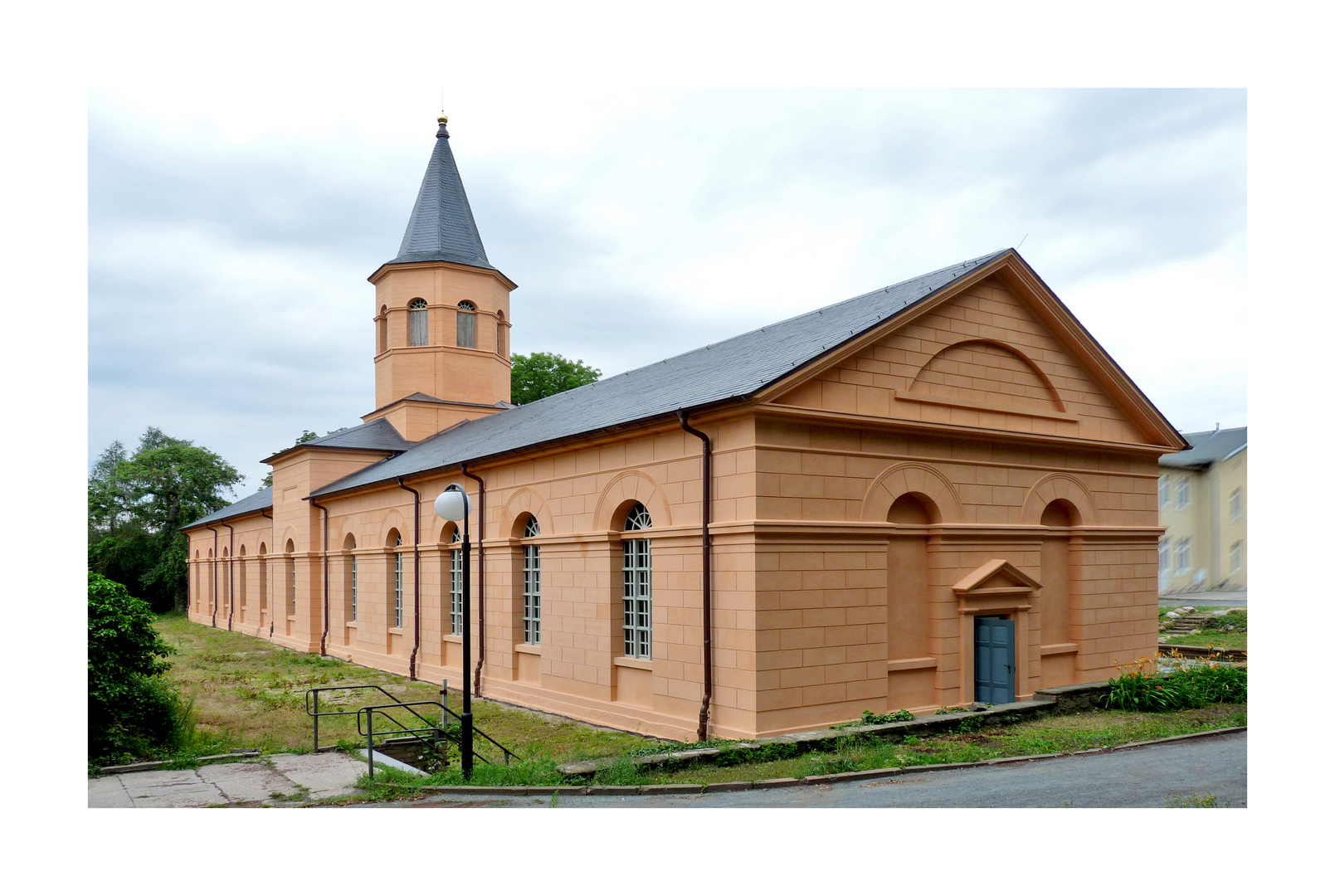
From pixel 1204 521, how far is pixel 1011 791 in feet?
21.9

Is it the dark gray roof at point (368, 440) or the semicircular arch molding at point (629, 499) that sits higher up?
→ the dark gray roof at point (368, 440)

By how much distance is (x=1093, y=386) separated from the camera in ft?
58.4

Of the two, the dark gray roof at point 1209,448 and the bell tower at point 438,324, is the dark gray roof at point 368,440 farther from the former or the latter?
the dark gray roof at point 1209,448

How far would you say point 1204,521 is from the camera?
12.1 ft

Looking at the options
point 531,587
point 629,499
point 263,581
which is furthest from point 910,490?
point 263,581

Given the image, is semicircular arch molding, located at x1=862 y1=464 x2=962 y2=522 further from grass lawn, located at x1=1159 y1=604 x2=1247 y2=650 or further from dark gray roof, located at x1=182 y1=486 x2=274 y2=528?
dark gray roof, located at x1=182 y1=486 x2=274 y2=528

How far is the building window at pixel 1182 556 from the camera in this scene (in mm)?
3455

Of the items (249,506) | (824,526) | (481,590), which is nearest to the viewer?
(824,526)

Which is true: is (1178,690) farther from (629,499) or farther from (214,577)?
(214,577)

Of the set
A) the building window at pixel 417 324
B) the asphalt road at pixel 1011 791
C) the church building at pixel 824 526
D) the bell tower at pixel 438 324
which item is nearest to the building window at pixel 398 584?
the church building at pixel 824 526

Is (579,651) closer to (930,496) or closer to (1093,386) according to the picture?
(930,496)

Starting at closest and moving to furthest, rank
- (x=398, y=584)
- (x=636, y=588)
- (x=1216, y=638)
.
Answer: (x=636, y=588) → (x=1216, y=638) → (x=398, y=584)

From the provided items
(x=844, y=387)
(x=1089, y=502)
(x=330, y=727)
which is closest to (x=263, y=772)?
(x=330, y=727)

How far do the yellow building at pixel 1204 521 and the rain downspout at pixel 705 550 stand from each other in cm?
1011
